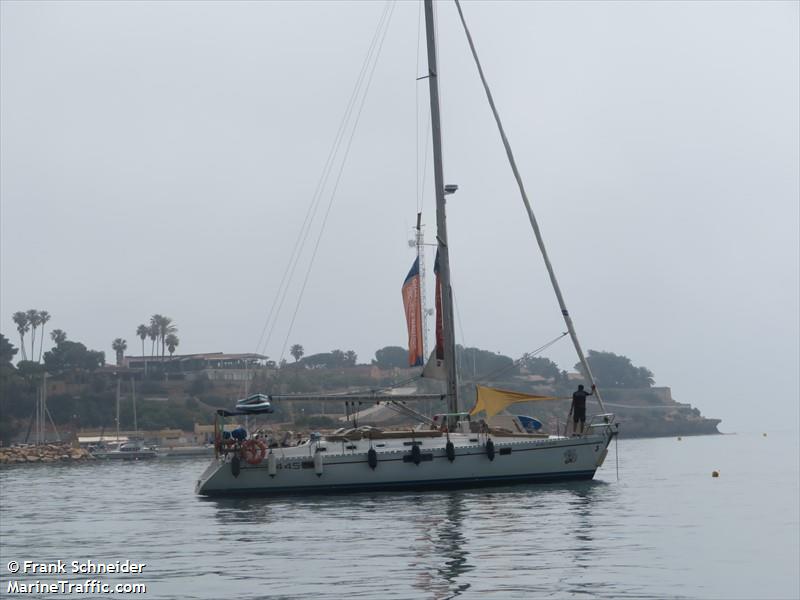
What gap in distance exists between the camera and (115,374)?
174 meters

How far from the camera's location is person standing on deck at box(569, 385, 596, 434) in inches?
1502

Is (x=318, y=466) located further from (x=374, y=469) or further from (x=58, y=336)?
(x=58, y=336)

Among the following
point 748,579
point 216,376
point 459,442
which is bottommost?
point 748,579

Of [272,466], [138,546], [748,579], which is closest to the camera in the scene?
[748,579]

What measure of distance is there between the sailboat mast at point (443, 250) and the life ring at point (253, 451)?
22.7 ft

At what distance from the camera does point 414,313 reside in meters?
40.5

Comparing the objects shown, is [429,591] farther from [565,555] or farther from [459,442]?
[459,442]

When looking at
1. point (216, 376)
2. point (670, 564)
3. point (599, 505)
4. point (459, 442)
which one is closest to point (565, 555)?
point (670, 564)

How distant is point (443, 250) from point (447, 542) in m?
18.1

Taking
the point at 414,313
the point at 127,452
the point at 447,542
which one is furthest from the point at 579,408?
the point at 127,452

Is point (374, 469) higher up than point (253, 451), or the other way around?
point (253, 451)

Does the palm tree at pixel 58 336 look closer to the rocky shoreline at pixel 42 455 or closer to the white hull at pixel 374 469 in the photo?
the rocky shoreline at pixel 42 455

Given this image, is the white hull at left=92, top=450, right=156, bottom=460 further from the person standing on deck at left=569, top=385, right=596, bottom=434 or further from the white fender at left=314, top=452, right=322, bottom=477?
the person standing on deck at left=569, top=385, right=596, bottom=434

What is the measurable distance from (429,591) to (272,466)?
19117 millimetres
